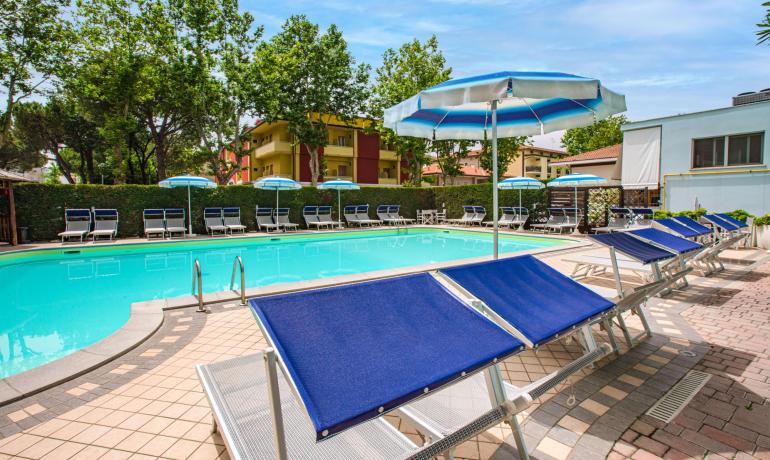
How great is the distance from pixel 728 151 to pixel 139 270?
21.1 meters

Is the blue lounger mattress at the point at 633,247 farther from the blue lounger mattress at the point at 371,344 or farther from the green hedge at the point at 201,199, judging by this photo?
the green hedge at the point at 201,199

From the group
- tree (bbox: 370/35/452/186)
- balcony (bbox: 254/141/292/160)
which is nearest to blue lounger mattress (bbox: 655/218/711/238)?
tree (bbox: 370/35/452/186)

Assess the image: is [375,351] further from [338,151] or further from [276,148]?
[338,151]

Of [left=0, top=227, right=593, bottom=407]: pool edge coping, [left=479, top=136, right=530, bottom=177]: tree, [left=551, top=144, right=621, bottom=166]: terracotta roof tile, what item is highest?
[left=479, top=136, right=530, bottom=177]: tree

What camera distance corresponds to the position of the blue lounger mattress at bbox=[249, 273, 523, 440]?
1.35m

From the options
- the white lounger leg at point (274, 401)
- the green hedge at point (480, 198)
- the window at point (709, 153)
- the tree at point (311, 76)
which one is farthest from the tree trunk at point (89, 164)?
the window at point (709, 153)

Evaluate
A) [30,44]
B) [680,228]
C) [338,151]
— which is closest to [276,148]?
[338,151]

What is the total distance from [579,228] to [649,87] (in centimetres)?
1062

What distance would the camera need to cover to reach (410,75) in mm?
27344

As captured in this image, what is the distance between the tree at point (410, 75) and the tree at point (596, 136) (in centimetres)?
2746

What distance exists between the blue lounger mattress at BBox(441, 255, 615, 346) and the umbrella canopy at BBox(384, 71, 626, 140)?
1828 mm

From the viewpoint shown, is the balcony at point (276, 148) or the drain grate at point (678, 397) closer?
the drain grate at point (678, 397)

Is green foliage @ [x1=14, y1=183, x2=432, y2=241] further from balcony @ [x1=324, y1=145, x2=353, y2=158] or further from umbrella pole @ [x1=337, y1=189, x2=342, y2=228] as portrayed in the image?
balcony @ [x1=324, y1=145, x2=353, y2=158]

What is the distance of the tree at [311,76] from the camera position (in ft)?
81.5
